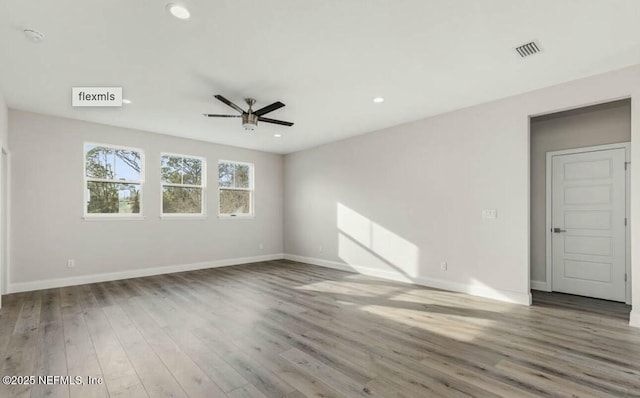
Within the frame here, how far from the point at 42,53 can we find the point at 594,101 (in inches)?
234

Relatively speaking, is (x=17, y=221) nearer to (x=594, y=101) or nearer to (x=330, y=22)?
(x=330, y=22)

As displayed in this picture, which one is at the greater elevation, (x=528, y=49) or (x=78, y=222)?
(x=528, y=49)

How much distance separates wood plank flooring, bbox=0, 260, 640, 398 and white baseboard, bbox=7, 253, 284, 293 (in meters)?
0.35

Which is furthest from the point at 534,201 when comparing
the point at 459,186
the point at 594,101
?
the point at 594,101

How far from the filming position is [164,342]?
2877 mm


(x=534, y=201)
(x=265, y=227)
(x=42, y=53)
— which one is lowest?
(x=265, y=227)

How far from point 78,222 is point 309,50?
194 inches

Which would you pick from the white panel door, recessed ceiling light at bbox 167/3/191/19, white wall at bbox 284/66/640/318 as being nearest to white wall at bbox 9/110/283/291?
white wall at bbox 284/66/640/318

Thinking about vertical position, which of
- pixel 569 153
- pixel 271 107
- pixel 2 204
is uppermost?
pixel 271 107

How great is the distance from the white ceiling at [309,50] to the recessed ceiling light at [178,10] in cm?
6

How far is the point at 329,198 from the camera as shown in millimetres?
6863

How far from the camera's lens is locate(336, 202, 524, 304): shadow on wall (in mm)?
4555

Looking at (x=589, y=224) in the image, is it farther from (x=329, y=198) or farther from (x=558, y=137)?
(x=329, y=198)

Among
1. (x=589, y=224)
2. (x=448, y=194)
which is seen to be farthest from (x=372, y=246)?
(x=589, y=224)
